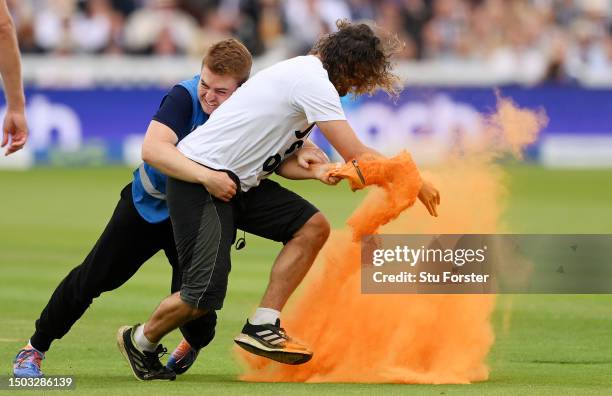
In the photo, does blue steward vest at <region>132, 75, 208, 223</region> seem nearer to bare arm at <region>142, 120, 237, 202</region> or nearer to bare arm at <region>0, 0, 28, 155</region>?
bare arm at <region>142, 120, 237, 202</region>

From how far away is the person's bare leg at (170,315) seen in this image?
794cm

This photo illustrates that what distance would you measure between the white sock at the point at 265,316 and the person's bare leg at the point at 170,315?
1.12ft

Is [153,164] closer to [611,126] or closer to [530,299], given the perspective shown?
[530,299]

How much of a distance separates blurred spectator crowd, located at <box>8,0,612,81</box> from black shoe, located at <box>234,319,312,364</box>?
817 inches

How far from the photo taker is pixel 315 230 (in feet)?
27.0

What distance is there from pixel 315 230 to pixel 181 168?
92 cm

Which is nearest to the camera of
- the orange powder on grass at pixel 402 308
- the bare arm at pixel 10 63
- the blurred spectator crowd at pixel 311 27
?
the bare arm at pixel 10 63

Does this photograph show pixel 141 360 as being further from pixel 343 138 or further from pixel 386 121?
pixel 386 121

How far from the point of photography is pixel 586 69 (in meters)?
30.0

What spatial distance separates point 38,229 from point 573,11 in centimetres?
1871

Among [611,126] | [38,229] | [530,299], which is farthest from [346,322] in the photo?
[611,126]

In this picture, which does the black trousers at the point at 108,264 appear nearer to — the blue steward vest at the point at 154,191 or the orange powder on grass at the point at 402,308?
the blue steward vest at the point at 154,191

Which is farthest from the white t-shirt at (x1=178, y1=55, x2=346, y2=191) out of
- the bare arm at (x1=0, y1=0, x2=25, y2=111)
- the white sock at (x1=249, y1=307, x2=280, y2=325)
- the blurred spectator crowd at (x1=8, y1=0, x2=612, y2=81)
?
the blurred spectator crowd at (x1=8, y1=0, x2=612, y2=81)

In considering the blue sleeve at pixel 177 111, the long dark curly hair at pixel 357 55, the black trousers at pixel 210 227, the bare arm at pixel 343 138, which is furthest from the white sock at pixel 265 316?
the long dark curly hair at pixel 357 55
